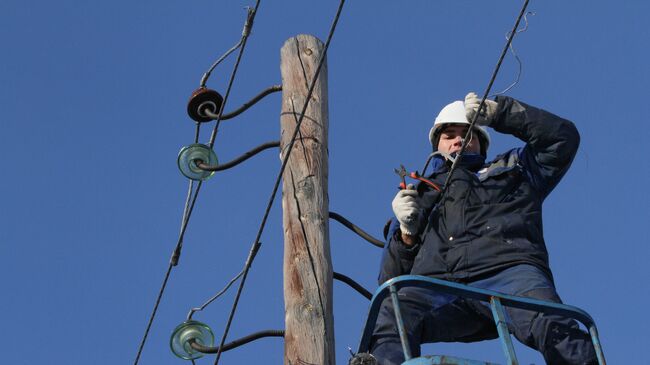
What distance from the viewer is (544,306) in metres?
5.98

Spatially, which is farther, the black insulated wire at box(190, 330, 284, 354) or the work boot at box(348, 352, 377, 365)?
the black insulated wire at box(190, 330, 284, 354)

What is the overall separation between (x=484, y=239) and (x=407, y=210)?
1.70 feet

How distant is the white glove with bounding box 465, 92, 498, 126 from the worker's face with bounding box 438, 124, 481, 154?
585 mm

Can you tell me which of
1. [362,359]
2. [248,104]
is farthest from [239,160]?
[362,359]

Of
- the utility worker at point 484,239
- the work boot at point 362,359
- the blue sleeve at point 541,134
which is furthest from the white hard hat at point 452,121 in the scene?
the work boot at point 362,359

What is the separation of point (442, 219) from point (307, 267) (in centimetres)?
78

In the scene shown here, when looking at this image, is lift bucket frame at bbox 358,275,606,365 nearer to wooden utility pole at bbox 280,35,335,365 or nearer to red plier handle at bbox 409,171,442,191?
wooden utility pole at bbox 280,35,335,365

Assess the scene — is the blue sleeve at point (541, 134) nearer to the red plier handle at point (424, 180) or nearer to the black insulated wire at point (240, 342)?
the red plier handle at point (424, 180)

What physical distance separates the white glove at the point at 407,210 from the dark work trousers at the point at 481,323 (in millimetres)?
465

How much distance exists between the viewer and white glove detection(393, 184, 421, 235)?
7004 mm

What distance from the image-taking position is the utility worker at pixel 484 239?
6348 millimetres

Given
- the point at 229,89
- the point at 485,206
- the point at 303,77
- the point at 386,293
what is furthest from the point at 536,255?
the point at 229,89

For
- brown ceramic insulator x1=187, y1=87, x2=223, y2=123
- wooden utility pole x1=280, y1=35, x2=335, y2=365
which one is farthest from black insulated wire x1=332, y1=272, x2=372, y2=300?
brown ceramic insulator x1=187, y1=87, x2=223, y2=123

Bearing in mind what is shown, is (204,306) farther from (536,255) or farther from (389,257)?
(536,255)
